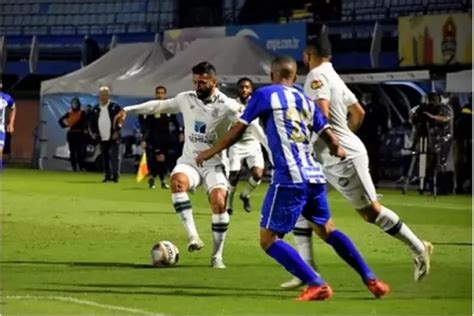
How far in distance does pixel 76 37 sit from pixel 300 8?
7217 millimetres

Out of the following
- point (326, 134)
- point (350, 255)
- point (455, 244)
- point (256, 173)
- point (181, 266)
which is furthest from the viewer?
point (256, 173)

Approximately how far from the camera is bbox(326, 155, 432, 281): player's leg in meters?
11.8

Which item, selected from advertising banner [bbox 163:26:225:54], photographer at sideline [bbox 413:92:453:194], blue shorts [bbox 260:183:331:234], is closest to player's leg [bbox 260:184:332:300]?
blue shorts [bbox 260:183:331:234]

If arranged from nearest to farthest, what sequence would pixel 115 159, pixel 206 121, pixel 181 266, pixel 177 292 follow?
pixel 177 292 < pixel 181 266 < pixel 206 121 < pixel 115 159

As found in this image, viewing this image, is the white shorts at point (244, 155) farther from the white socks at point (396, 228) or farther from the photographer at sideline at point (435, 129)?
the white socks at point (396, 228)

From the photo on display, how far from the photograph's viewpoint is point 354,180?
1195 cm

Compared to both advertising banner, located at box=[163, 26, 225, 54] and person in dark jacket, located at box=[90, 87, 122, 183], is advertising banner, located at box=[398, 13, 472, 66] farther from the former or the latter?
advertising banner, located at box=[163, 26, 225, 54]

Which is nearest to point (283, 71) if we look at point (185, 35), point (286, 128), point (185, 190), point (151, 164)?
point (286, 128)

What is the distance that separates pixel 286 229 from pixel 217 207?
271 cm

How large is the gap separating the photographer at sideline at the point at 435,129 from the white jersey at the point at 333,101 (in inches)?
561

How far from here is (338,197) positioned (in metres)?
26.2

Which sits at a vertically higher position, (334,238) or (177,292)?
(334,238)

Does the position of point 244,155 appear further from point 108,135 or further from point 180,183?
point 108,135

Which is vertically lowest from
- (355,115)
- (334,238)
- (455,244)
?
(455,244)
